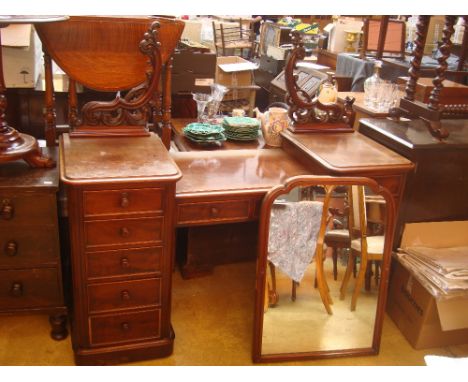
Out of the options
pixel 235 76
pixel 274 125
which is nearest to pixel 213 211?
pixel 274 125

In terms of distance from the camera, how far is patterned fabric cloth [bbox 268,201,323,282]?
188 centimetres

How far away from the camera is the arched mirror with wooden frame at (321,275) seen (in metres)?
1.90

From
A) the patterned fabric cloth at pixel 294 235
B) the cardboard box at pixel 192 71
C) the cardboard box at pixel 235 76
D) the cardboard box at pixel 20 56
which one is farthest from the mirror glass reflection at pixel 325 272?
the cardboard box at pixel 235 76

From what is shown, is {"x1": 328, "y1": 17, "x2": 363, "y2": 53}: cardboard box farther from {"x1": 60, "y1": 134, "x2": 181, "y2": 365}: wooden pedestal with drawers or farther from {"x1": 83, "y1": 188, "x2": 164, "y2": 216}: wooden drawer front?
→ {"x1": 83, "y1": 188, "x2": 164, "y2": 216}: wooden drawer front

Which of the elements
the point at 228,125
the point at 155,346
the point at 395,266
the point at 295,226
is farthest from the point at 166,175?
the point at 395,266

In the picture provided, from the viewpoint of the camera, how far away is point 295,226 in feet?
6.34

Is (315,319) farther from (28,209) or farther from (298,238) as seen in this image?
(28,209)

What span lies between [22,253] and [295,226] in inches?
40.8

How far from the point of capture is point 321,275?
6.65 ft

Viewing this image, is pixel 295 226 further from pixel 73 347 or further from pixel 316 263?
pixel 73 347

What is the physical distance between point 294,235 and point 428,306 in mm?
638

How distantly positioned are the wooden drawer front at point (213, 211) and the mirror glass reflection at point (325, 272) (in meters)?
0.17

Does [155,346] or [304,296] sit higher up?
[304,296]
